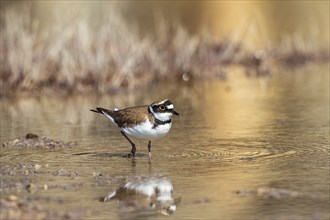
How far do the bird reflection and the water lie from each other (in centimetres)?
6

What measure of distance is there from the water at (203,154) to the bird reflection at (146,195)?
0.06 m

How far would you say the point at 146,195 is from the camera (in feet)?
27.2

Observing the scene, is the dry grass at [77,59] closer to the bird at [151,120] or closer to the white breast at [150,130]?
the bird at [151,120]

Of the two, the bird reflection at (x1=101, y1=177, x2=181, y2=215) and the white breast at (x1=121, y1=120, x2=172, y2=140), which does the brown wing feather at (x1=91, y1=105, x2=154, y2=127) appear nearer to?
the white breast at (x1=121, y1=120, x2=172, y2=140)

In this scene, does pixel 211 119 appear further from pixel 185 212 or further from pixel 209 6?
pixel 209 6

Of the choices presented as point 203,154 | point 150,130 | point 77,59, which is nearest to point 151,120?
point 150,130

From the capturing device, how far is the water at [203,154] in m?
7.83

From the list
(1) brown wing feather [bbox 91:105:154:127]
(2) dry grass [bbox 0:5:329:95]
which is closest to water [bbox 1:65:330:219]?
(1) brown wing feather [bbox 91:105:154:127]

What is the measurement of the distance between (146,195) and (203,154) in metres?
2.39

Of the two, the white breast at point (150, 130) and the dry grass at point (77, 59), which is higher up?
the dry grass at point (77, 59)

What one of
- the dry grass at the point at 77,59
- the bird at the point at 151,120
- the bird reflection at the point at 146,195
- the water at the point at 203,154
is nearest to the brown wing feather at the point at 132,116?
the bird at the point at 151,120

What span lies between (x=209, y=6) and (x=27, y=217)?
3251 cm

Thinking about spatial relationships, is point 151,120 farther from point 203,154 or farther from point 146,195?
point 146,195

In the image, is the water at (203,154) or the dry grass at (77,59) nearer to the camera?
the water at (203,154)
